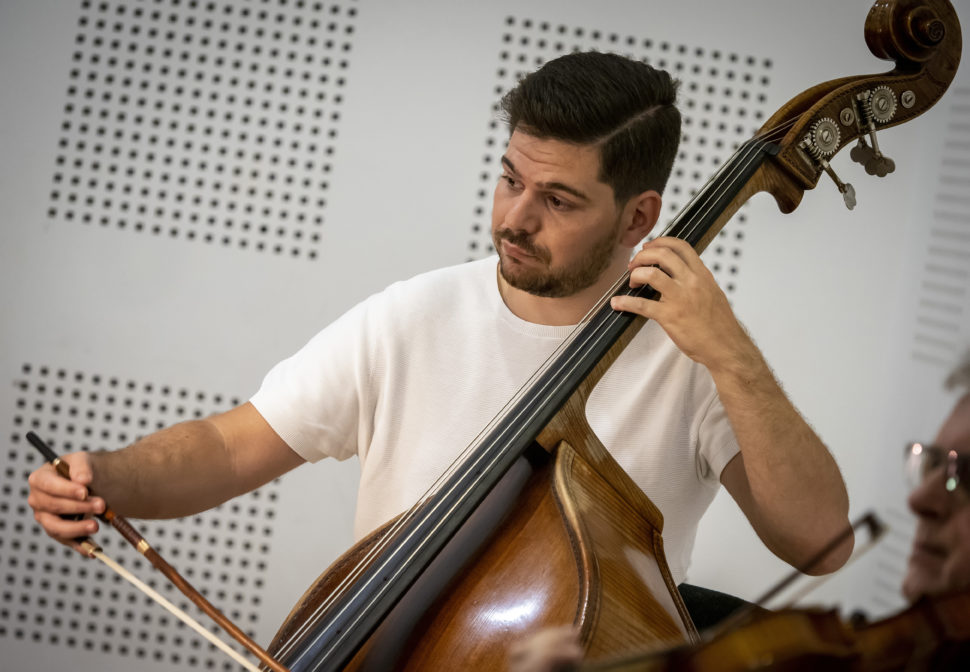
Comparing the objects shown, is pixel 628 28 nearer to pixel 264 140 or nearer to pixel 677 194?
pixel 677 194

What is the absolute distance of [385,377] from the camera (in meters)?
1.74

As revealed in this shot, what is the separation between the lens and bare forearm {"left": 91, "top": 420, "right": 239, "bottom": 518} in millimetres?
1472

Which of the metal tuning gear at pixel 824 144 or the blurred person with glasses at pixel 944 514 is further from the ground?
the metal tuning gear at pixel 824 144

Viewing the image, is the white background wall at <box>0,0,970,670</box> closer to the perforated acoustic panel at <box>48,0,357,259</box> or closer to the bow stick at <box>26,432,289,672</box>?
the perforated acoustic panel at <box>48,0,357,259</box>

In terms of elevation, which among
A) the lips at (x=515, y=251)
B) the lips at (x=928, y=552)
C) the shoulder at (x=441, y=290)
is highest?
the lips at (x=515, y=251)

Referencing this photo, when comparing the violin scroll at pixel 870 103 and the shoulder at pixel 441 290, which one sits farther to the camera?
the shoulder at pixel 441 290

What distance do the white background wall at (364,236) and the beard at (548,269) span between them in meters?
0.74

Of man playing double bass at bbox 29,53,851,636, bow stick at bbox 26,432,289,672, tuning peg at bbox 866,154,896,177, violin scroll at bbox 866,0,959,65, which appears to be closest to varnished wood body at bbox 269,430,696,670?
bow stick at bbox 26,432,289,672

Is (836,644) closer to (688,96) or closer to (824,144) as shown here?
(824,144)

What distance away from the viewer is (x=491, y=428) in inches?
53.3

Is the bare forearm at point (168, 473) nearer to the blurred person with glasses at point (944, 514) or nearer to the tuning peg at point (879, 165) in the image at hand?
the blurred person with glasses at point (944, 514)

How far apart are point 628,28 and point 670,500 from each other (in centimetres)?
126

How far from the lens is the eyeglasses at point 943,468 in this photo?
2.17ft

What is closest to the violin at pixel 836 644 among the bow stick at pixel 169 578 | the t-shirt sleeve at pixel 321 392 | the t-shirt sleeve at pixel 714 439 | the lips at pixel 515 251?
the bow stick at pixel 169 578
